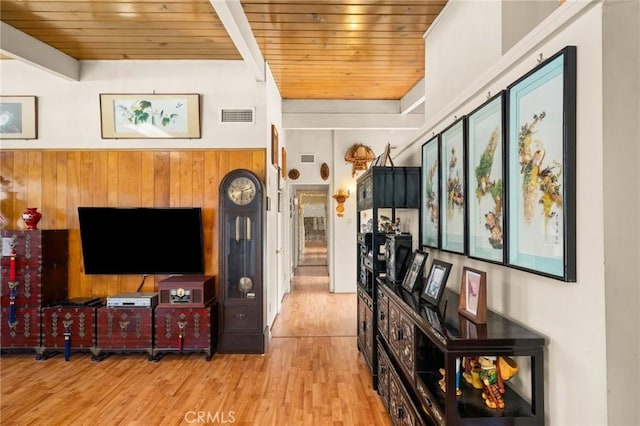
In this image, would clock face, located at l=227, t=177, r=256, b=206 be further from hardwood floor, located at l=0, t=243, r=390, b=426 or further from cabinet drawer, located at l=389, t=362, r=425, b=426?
cabinet drawer, located at l=389, t=362, r=425, b=426

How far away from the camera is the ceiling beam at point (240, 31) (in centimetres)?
240

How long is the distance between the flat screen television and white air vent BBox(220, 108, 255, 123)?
1.05 meters

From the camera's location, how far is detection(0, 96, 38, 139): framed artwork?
152 inches

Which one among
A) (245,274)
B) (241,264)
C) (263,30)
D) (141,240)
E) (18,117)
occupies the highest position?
(263,30)

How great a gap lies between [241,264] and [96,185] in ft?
5.98

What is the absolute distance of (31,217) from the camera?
3.65m

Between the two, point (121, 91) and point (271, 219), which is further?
point (271, 219)

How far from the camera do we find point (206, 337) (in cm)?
355

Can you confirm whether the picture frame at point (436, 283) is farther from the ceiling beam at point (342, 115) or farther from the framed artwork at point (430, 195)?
the ceiling beam at point (342, 115)

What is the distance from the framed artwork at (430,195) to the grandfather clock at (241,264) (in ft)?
5.52

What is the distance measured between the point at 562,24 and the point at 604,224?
0.71 m

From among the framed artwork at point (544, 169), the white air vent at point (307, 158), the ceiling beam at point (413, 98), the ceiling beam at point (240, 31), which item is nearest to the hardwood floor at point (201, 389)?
the framed artwork at point (544, 169)

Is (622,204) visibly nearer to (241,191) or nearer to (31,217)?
(241,191)

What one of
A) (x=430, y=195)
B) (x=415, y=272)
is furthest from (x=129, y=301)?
(x=430, y=195)
